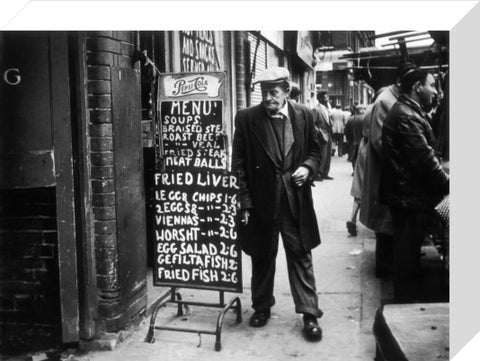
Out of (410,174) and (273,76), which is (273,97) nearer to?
(273,76)

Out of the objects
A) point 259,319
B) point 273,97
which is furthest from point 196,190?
point 259,319

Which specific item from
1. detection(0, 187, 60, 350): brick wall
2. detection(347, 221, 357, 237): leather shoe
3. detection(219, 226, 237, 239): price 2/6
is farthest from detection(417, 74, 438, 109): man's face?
detection(347, 221, 357, 237): leather shoe

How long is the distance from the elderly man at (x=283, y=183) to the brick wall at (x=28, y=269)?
1.30 metres

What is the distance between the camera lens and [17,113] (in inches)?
145

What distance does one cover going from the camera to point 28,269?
13.3 ft

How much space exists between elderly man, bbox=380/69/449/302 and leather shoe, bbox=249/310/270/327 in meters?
0.98

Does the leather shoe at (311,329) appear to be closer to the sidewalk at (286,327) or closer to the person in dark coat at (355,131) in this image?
the sidewalk at (286,327)

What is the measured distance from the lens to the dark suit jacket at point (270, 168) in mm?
4184

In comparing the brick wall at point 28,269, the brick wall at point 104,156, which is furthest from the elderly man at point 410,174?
the brick wall at point 28,269

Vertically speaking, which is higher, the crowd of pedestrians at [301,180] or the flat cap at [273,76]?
the flat cap at [273,76]
